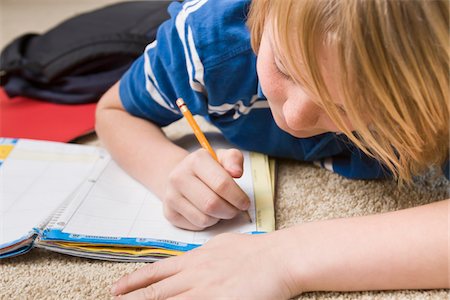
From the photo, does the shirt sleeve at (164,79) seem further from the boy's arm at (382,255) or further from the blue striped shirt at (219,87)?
the boy's arm at (382,255)

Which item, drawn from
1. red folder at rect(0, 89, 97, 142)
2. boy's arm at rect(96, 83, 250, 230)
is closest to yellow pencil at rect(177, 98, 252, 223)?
boy's arm at rect(96, 83, 250, 230)

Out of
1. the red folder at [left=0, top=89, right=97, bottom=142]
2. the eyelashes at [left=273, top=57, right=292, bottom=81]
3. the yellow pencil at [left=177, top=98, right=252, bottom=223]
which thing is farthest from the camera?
the red folder at [left=0, top=89, right=97, bottom=142]

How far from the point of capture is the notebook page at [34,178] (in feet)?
2.05

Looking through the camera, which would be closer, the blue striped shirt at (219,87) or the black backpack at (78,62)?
the blue striped shirt at (219,87)

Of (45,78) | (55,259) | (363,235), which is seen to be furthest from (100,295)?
(45,78)

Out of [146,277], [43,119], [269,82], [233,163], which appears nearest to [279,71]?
[269,82]

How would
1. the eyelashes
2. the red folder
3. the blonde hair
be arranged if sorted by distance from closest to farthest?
the blonde hair
the eyelashes
the red folder

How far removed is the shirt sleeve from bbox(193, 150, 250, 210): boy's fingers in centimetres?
13

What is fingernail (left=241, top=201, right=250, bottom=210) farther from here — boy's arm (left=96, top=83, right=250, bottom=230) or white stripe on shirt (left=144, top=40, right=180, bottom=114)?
white stripe on shirt (left=144, top=40, right=180, bottom=114)

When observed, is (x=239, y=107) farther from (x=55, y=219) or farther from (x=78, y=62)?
(x=78, y=62)

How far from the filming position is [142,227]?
61 centimetres

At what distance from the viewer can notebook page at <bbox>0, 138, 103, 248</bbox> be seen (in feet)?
2.05

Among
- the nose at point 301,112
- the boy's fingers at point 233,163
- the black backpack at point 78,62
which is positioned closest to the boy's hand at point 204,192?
the boy's fingers at point 233,163

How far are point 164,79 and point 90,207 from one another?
0.19 metres
